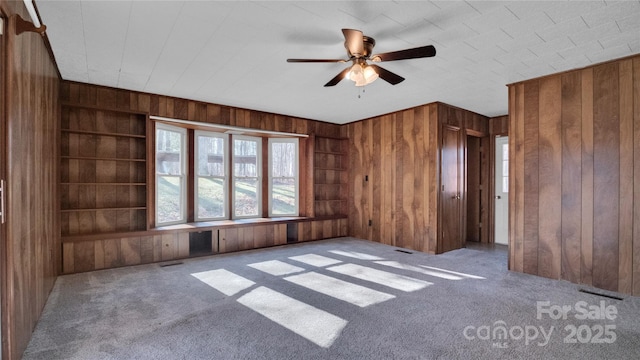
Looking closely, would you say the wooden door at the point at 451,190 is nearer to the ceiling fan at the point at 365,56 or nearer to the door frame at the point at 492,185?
the door frame at the point at 492,185

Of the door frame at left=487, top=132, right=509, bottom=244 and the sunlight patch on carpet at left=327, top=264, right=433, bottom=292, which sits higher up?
the door frame at left=487, top=132, right=509, bottom=244

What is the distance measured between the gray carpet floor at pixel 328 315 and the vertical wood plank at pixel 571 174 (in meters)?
0.34

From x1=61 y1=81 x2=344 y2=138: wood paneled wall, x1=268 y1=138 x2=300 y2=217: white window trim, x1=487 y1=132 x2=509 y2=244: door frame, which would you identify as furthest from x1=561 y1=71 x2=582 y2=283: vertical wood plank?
x1=268 y1=138 x2=300 y2=217: white window trim

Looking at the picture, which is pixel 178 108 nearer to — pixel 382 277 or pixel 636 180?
pixel 382 277

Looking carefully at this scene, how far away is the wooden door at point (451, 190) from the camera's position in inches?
195

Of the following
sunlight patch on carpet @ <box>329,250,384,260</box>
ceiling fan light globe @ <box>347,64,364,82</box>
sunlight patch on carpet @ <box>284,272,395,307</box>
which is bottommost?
sunlight patch on carpet @ <box>329,250,384,260</box>

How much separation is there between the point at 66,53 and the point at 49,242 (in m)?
1.96

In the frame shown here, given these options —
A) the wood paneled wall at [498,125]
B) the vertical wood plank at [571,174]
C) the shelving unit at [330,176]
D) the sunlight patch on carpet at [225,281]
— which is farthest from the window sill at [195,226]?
the vertical wood plank at [571,174]

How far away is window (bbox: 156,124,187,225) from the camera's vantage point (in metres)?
4.62

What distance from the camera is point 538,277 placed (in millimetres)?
3652

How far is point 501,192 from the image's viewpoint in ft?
19.1

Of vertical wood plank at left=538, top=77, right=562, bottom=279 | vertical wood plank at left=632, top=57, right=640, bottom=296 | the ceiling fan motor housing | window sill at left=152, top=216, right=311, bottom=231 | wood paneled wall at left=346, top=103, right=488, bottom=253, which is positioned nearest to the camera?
the ceiling fan motor housing

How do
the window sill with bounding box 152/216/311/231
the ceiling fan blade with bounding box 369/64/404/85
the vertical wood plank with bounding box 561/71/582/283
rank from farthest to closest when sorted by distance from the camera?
the window sill with bounding box 152/216/311/231 < the vertical wood plank with bounding box 561/71/582/283 < the ceiling fan blade with bounding box 369/64/404/85

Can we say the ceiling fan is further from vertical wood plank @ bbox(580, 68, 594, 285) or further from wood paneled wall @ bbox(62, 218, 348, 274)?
wood paneled wall @ bbox(62, 218, 348, 274)
